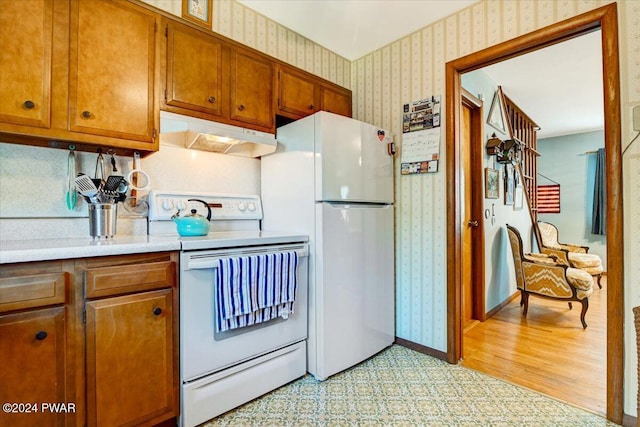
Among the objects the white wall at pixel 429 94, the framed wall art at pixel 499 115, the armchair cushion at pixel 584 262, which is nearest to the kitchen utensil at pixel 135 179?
the white wall at pixel 429 94

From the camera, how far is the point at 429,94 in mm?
2301

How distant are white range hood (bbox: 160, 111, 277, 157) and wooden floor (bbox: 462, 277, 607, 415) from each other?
2.18 metres

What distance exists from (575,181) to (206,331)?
6.84m

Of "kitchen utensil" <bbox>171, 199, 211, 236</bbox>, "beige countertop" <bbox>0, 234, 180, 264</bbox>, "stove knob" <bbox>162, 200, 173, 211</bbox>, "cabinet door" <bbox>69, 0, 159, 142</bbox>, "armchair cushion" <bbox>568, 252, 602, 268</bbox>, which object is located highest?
"cabinet door" <bbox>69, 0, 159, 142</bbox>

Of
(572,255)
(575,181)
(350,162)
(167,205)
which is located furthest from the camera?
(575,181)

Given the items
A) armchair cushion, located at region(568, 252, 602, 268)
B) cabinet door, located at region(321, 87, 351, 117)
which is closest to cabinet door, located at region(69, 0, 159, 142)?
cabinet door, located at region(321, 87, 351, 117)

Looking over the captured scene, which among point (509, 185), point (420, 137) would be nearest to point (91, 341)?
point (420, 137)

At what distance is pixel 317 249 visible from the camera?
1.92m

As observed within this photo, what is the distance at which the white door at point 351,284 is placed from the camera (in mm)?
1916

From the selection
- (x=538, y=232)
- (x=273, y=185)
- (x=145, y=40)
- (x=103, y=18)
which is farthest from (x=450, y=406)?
(x=538, y=232)

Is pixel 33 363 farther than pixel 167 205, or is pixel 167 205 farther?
pixel 167 205

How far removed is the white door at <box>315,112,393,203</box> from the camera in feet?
6.25

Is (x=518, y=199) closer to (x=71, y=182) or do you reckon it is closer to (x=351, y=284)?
(x=351, y=284)

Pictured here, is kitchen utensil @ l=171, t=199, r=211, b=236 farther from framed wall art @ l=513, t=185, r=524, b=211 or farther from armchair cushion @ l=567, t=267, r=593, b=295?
framed wall art @ l=513, t=185, r=524, b=211
